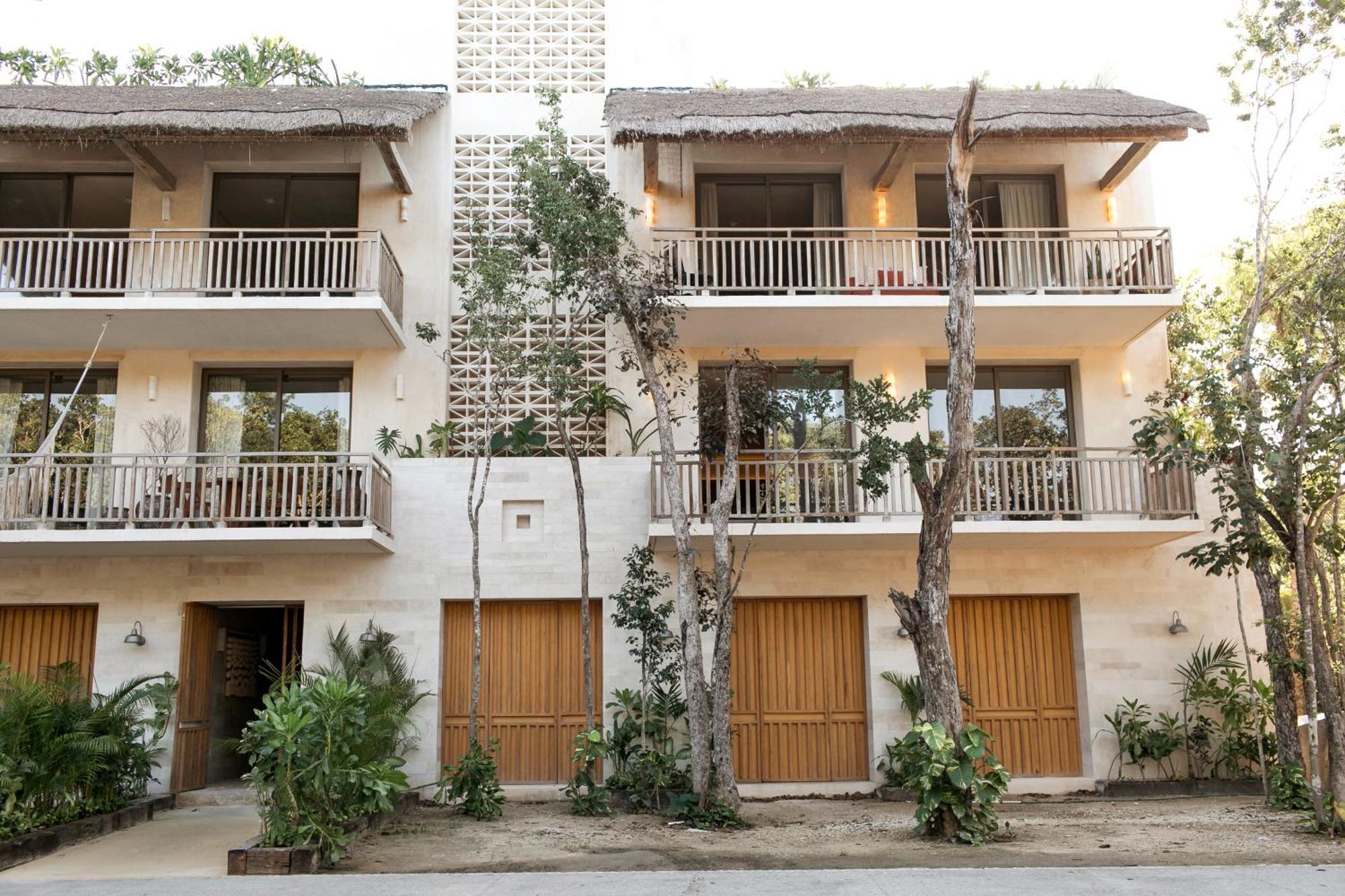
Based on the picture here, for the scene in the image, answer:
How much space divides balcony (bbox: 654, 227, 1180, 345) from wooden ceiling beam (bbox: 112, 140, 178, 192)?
6.53m

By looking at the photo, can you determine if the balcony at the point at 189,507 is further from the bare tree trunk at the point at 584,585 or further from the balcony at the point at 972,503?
the balcony at the point at 972,503

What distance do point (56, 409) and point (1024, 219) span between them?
13410 mm

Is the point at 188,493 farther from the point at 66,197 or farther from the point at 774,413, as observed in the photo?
the point at 774,413

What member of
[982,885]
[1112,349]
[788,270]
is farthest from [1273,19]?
[982,885]

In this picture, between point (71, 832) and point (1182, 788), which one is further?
point (1182, 788)

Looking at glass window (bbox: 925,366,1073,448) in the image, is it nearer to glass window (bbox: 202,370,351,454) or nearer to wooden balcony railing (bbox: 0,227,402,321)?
wooden balcony railing (bbox: 0,227,402,321)

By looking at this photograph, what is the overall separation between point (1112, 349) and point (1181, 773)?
5536 millimetres

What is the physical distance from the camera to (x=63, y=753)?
10703 mm

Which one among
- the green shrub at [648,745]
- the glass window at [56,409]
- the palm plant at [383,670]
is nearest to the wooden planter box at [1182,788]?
the green shrub at [648,745]

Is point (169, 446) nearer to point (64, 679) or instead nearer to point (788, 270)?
point (64, 679)

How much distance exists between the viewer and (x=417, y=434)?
14.9 meters

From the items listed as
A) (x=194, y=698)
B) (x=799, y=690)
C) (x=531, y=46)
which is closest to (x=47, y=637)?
(x=194, y=698)

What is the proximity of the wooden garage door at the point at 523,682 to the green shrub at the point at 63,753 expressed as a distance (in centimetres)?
352

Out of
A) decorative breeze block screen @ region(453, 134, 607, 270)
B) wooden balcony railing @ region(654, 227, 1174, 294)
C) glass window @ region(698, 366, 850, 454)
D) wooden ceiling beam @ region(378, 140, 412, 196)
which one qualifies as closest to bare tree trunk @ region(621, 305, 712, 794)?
glass window @ region(698, 366, 850, 454)
